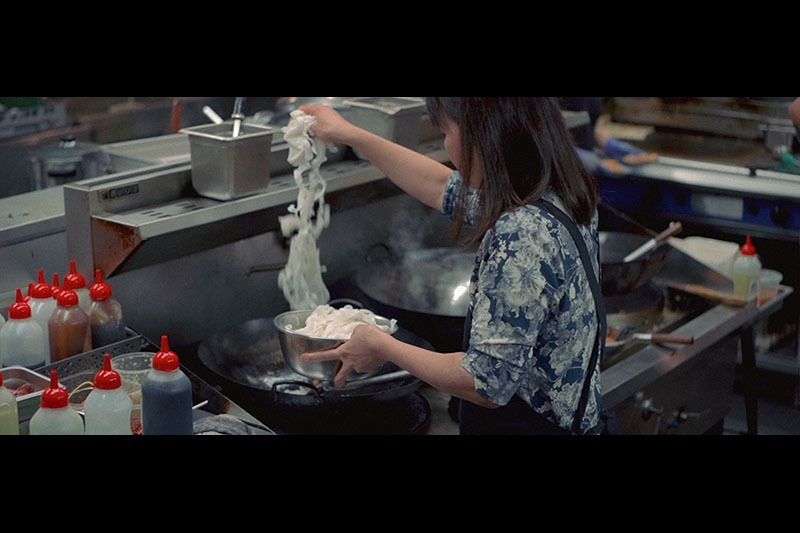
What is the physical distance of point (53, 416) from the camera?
1939 mm

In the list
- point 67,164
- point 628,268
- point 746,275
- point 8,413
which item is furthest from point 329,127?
point 746,275

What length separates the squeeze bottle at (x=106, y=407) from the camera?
197 cm

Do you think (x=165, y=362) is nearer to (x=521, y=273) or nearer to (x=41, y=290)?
(x=41, y=290)

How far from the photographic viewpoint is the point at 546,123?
74.0 inches

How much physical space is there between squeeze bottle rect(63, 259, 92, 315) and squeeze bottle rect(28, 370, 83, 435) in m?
0.50

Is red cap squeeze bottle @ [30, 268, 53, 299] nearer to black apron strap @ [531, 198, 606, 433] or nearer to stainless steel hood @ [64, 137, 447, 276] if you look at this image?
stainless steel hood @ [64, 137, 447, 276]

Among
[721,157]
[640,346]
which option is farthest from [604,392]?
[721,157]

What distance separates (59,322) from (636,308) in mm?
1949

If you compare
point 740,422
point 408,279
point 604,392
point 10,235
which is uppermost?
point 10,235

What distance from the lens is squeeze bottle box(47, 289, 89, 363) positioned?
7.68ft

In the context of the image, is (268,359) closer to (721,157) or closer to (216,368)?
(216,368)

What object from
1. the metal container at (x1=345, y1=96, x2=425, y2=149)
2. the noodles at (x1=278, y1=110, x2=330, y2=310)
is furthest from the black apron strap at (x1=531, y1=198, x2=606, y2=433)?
the metal container at (x1=345, y1=96, x2=425, y2=149)

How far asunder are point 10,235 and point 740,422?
11.8ft

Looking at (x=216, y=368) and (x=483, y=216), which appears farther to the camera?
(x=216, y=368)
